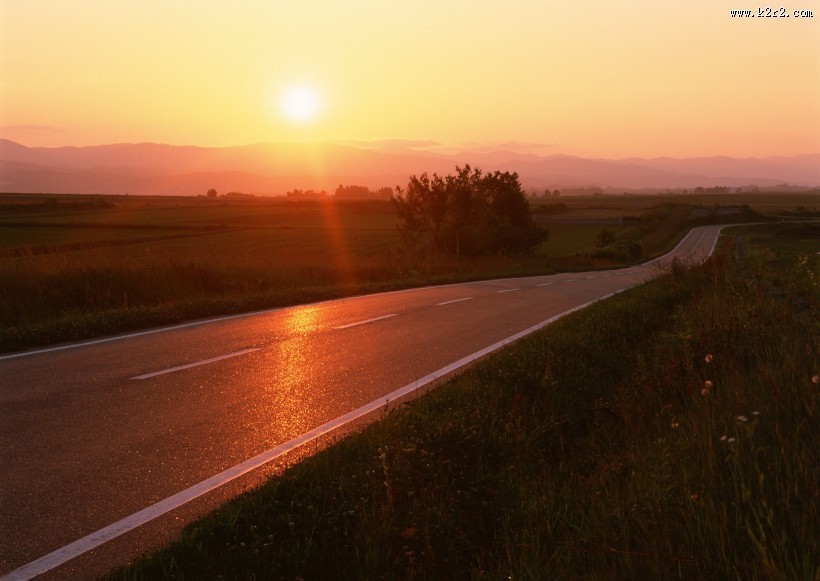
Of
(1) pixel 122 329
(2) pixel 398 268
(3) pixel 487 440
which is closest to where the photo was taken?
(3) pixel 487 440

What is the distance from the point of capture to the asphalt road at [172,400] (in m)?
4.86

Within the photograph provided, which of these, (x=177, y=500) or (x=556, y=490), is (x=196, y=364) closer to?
(x=177, y=500)

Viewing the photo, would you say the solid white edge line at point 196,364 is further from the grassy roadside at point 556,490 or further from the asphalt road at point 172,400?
the grassy roadside at point 556,490

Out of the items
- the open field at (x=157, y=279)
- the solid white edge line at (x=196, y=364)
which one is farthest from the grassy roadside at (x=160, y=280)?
the solid white edge line at (x=196, y=364)

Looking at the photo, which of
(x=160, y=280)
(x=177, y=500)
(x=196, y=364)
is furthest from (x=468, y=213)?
(x=177, y=500)

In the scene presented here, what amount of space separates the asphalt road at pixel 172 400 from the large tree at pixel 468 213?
38606mm

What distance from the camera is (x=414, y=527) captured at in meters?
4.55

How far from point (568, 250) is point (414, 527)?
68.4m

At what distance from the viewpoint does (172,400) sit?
24.5ft

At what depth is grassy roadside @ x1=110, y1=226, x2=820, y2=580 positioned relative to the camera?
3.74m

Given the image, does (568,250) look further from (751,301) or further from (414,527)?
(414,527)

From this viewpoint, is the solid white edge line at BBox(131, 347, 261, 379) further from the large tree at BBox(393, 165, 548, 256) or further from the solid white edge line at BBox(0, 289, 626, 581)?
the large tree at BBox(393, 165, 548, 256)

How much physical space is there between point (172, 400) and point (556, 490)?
171 inches

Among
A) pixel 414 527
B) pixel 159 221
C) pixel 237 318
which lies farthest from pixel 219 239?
pixel 414 527
